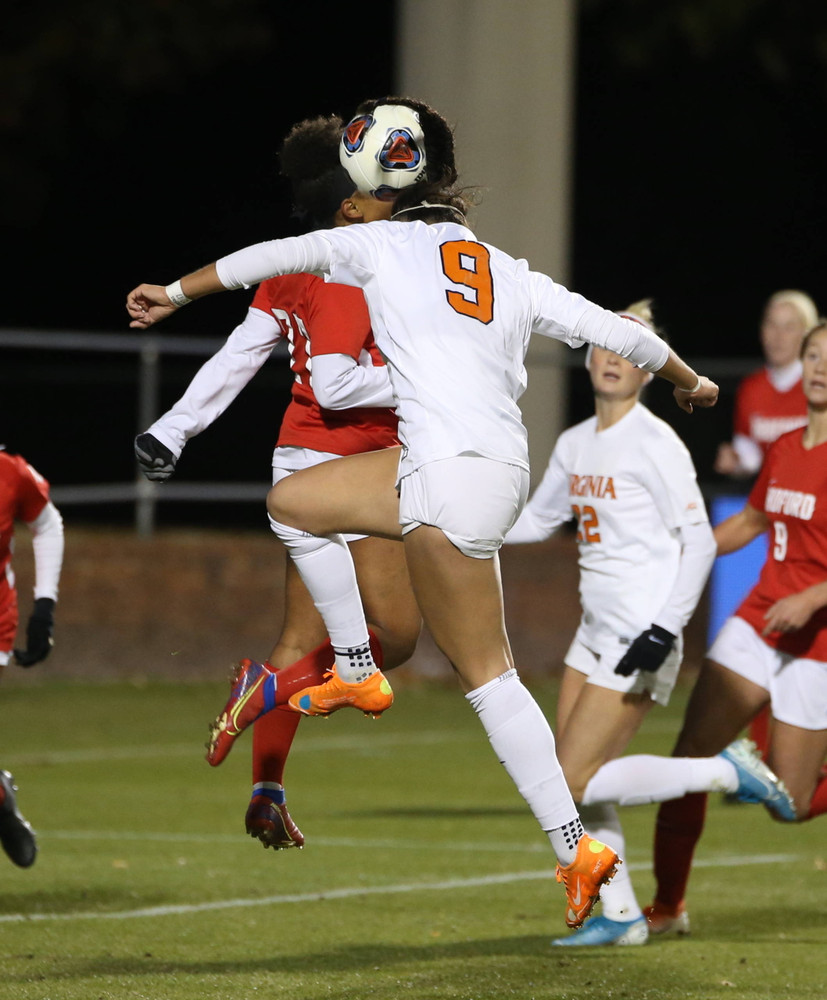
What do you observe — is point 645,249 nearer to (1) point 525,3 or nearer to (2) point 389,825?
(1) point 525,3

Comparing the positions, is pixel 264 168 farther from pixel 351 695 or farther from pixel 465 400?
pixel 465 400

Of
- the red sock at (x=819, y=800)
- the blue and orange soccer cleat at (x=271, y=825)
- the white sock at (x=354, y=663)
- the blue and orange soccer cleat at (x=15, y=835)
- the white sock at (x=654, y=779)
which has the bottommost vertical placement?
the blue and orange soccer cleat at (x=15, y=835)

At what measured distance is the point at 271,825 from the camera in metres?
7.02

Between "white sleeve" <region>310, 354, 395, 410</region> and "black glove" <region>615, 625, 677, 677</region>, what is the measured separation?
131cm

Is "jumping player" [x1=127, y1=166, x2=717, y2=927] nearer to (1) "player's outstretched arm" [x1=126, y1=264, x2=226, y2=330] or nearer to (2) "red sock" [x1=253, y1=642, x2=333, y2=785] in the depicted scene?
(1) "player's outstretched arm" [x1=126, y1=264, x2=226, y2=330]

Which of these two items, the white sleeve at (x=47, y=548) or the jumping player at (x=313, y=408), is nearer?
the jumping player at (x=313, y=408)

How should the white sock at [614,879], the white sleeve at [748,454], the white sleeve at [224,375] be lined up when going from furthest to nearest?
the white sleeve at [748,454]
the white sock at [614,879]
the white sleeve at [224,375]

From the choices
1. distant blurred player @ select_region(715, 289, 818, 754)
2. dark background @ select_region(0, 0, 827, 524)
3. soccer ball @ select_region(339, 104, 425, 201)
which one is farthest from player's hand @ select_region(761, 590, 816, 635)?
dark background @ select_region(0, 0, 827, 524)

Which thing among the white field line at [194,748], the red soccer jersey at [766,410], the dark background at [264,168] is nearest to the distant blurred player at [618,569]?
the red soccer jersey at [766,410]

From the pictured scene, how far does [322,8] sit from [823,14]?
5.83m

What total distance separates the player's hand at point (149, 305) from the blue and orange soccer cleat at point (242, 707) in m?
1.48

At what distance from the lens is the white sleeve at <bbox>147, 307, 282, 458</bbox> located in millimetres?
6781

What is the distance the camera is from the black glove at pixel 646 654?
7164 millimetres

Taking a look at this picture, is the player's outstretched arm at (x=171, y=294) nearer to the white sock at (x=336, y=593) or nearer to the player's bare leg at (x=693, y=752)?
the white sock at (x=336, y=593)
